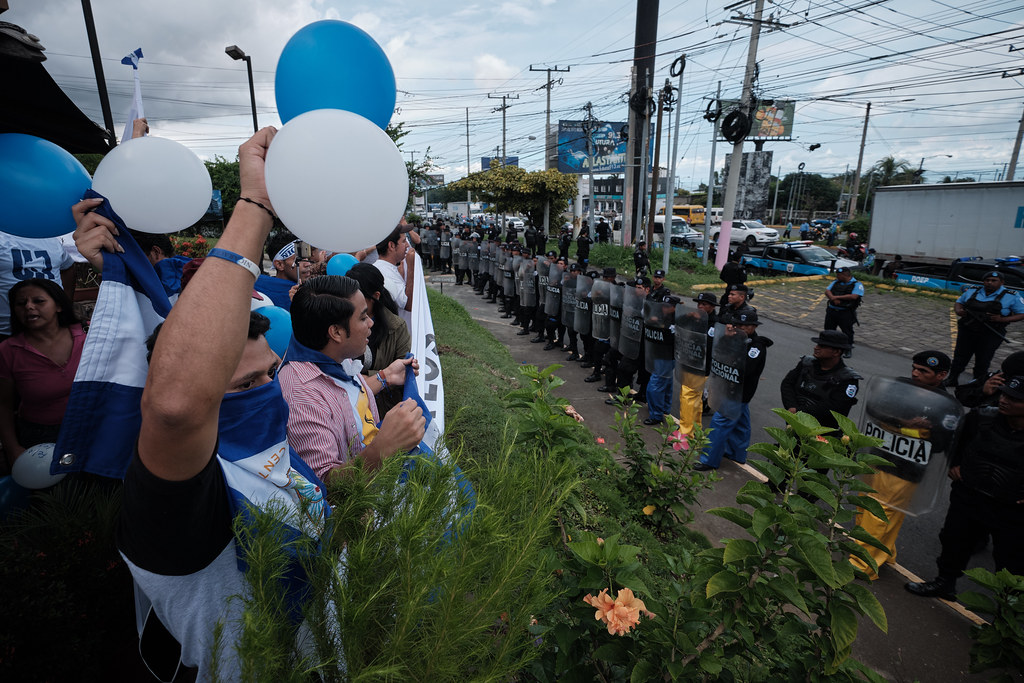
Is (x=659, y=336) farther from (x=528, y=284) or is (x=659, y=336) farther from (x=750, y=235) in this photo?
(x=750, y=235)

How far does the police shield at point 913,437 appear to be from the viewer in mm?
3455

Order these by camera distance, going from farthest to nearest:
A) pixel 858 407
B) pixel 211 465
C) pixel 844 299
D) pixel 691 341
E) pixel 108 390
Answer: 1. pixel 844 299
2. pixel 858 407
3. pixel 691 341
4. pixel 108 390
5. pixel 211 465

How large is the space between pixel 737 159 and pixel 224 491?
62.0 feet

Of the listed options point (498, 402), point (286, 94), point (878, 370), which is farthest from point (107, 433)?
point (878, 370)

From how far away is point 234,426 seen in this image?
1.22m

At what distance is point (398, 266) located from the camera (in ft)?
16.4

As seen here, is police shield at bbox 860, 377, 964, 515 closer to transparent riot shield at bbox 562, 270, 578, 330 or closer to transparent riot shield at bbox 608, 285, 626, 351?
transparent riot shield at bbox 608, 285, 626, 351

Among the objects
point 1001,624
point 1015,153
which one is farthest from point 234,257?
point 1015,153

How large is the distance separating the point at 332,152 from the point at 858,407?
27.1 ft

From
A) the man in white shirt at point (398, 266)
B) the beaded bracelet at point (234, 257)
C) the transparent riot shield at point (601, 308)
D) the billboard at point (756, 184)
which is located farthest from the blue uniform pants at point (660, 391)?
the billboard at point (756, 184)

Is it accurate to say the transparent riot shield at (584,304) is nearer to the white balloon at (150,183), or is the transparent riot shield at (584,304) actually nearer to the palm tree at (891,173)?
the white balloon at (150,183)

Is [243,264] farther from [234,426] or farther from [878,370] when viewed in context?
[878,370]

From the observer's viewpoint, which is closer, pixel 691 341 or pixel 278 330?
pixel 278 330

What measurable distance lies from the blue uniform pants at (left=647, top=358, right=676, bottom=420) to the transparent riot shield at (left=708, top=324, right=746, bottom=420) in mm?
1184
